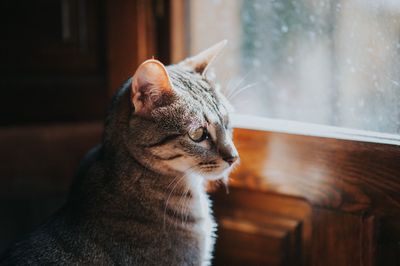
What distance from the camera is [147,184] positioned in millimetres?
1160

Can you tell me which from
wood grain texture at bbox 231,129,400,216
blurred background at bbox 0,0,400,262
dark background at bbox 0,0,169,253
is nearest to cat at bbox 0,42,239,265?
wood grain texture at bbox 231,129,400,216

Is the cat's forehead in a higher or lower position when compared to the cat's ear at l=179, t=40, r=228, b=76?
lower

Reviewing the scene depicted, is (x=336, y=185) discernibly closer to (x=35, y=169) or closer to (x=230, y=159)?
(x=230, y=159)

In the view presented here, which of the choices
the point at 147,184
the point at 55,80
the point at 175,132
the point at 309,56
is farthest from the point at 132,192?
the point at 55,80

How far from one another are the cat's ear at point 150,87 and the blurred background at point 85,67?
37 centimetres

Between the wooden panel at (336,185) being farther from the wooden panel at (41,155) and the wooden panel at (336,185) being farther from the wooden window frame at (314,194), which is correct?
the wooden panel at (41,155)

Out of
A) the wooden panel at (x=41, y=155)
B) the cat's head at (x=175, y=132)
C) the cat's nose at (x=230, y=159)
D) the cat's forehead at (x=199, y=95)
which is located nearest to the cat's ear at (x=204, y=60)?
the cat's forehead at (x=199, y=95)

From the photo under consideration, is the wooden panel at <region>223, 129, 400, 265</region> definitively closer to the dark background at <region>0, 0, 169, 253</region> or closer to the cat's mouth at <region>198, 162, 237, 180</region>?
the cat's mouth at <region>198, 162, 237, 180</region>

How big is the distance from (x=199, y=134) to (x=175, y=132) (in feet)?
0.16

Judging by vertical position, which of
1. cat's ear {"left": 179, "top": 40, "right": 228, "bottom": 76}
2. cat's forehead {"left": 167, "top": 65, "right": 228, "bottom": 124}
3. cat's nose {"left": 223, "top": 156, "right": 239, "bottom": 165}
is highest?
cat's ear {"left": 179, "top": 40, "right": 228, "bottom": 76}

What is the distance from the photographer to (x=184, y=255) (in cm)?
114

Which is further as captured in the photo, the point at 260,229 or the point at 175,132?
the point at 260,229

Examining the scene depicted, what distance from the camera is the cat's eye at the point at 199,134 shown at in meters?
1.11

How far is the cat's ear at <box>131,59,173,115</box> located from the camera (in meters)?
1.06
